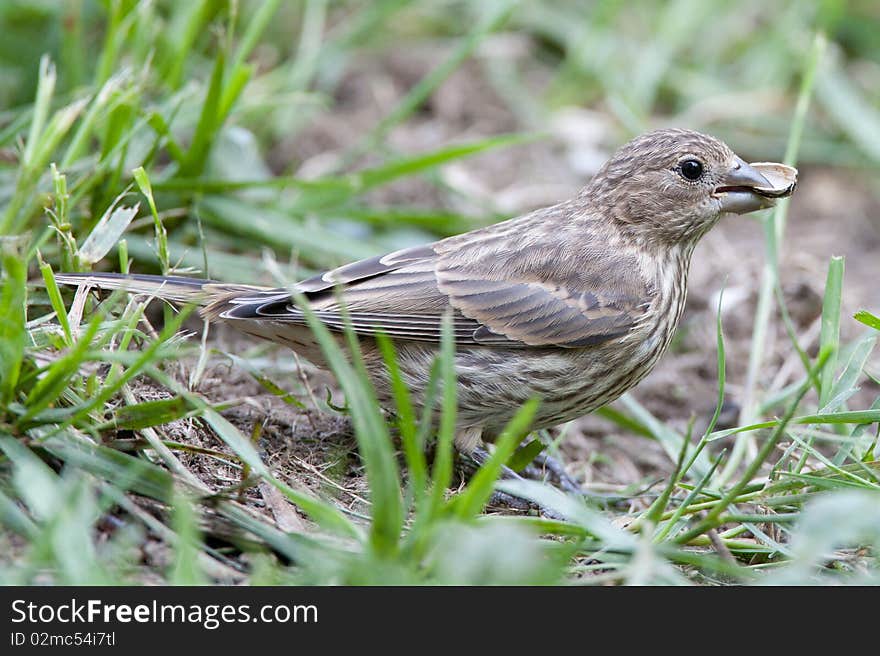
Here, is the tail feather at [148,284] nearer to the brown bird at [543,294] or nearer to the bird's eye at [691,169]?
the brown bird at [543,294]

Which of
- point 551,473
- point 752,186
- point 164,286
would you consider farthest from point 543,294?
point 164,286

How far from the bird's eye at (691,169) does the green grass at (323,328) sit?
345 millimetres

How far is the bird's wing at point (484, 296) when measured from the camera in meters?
3.93

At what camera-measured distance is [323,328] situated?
9.33ft

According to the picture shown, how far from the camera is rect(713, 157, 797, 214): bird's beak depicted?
13.7 ft

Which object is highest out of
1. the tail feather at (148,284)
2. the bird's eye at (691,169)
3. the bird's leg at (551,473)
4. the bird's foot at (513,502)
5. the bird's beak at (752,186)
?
the bird's eye at (691,169)

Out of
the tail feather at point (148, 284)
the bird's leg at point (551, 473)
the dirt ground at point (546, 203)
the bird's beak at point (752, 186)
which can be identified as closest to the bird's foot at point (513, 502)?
the bird's leg at point (551, 473)

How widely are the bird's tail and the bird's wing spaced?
1.8 inches

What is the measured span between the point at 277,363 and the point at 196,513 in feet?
4.96

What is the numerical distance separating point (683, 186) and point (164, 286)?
6.65 feet
